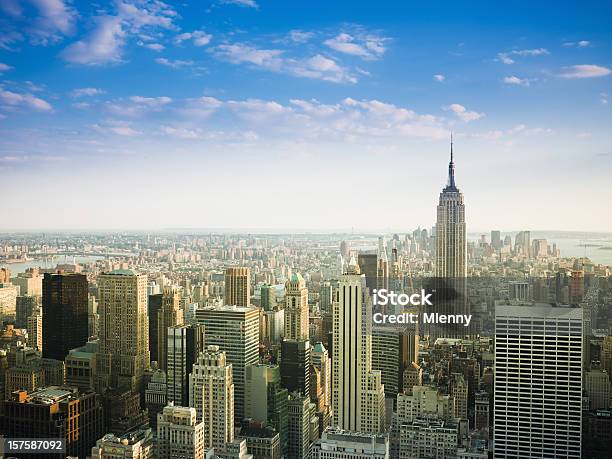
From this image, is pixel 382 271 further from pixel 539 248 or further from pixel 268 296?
pixel 268 296

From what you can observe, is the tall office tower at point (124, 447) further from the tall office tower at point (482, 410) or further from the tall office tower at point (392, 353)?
the tall office tower at point (482, 410)

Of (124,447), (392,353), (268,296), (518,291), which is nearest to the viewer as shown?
(124,447)

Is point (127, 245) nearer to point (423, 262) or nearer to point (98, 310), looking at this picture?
point (98, 310)

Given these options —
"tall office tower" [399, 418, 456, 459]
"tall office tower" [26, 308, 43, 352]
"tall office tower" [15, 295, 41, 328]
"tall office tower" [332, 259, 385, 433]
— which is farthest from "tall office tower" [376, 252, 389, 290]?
"tall office tower" [15, 295, 41, 328]

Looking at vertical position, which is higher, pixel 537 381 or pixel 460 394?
pixel 537 381

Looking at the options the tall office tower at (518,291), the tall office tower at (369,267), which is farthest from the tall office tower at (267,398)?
the tall office tower at (518,291)

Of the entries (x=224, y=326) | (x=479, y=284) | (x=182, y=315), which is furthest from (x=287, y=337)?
(x=479, y=284)

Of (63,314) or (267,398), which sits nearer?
(267,398)

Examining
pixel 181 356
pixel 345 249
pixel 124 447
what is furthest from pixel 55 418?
pixel 345 249
